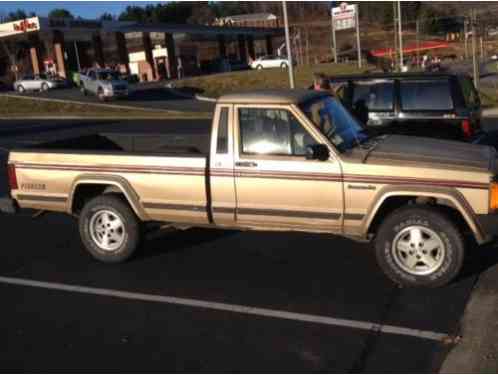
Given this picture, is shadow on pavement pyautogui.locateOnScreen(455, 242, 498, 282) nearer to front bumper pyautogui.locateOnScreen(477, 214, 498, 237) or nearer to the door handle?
front bumper pyautogui.locateOnScreen(477, 214, 498, 237)

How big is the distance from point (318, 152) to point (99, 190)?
9.54 ft

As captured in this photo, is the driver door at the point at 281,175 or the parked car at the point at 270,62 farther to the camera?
the parked car at the point at 270,62

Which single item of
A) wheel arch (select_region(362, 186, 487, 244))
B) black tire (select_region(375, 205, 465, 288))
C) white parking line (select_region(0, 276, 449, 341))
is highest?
wheel arch (select_region(362, 186, 487, 244))

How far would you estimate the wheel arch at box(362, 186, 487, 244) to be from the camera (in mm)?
5344

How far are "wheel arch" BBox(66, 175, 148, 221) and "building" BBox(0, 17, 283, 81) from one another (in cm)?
4403

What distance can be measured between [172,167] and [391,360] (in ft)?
10.3

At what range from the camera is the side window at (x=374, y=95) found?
1046 centimetres

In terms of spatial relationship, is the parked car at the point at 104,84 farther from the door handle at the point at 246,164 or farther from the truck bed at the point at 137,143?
the door handle at the point at 246,164

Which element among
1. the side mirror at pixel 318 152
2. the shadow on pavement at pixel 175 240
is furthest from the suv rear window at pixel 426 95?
the side mirror at pixel 318 152

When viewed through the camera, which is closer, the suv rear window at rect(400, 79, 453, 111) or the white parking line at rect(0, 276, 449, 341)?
the white parking line at rect(0, 276, 449, 341)

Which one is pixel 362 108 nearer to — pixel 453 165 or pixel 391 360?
pixel 453 165

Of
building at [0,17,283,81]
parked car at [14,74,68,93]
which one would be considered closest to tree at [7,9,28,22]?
building at [0,17,283,81]

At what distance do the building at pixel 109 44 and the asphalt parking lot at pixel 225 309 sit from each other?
44.8m

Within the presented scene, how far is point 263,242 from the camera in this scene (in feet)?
23.9
